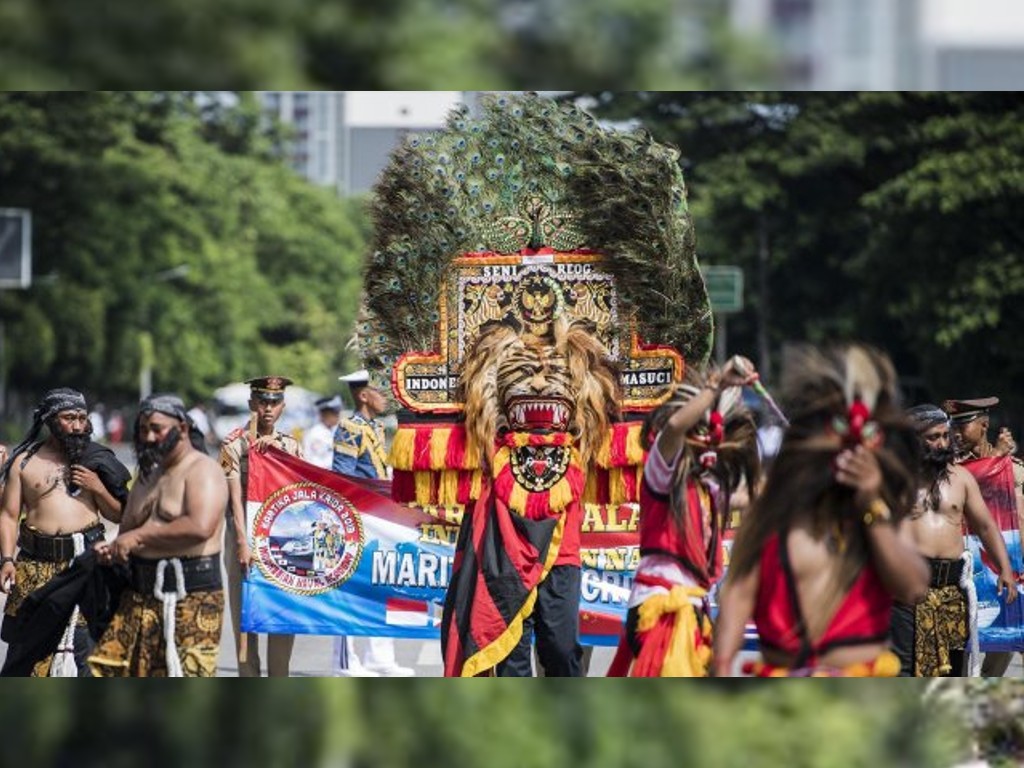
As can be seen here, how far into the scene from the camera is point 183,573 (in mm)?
10266

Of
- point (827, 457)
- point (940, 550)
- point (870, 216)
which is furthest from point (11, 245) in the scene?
point (827, 457)

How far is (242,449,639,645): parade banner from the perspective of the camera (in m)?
11.4

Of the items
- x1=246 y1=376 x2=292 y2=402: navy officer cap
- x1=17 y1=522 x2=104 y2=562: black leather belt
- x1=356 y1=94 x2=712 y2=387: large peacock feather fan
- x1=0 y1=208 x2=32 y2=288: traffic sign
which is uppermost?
x1=0 y1=208 x2=32 y2=288: traffic sign

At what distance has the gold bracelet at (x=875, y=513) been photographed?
7.95 metres

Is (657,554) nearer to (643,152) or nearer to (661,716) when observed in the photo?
(643,152)

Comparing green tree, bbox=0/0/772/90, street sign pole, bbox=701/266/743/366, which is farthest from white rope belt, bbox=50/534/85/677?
street sign pole, bbox=701/266/743/366

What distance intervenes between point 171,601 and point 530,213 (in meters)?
2.24

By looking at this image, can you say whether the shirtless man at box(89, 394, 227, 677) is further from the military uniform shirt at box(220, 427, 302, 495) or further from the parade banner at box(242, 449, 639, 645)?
the military uniform shirt at box(220, 427, 302, 495)

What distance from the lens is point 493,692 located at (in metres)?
12.5

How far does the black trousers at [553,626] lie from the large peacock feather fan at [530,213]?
110 centimetres

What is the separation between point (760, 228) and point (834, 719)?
832 inches

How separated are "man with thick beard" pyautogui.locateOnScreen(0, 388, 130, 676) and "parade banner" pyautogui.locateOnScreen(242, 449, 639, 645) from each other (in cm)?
80

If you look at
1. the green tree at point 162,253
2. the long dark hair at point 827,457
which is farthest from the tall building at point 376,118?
the green tree at point 162,253

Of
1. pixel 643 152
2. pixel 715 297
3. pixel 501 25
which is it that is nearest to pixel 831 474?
pixel 643 152
